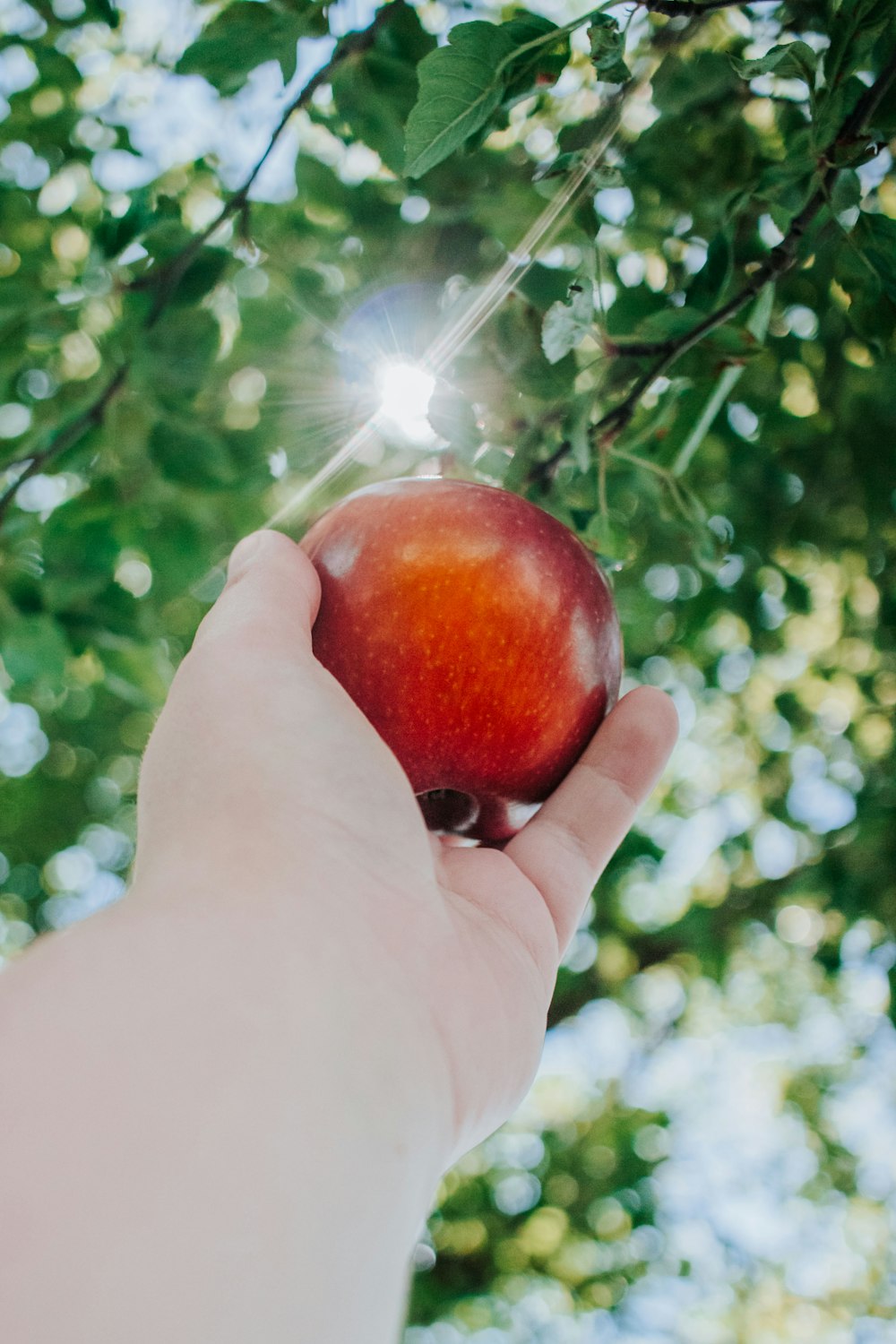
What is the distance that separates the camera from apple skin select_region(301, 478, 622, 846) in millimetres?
1234

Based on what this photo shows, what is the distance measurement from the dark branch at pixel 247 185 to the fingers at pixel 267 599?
63cm

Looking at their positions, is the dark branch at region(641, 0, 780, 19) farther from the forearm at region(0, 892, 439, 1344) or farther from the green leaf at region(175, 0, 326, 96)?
the forearm at region(0, 892, 439, 1344)

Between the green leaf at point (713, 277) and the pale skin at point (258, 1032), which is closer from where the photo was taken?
the pale skin at point (258, 1032)

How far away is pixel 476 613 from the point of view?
1.23m

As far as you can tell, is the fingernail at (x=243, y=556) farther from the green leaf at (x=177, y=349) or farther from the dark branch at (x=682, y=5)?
the dark branch at (x=682, y=5)

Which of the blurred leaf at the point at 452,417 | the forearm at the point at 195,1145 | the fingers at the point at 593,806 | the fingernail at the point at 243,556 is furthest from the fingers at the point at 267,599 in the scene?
the fingers at the point at 593,806

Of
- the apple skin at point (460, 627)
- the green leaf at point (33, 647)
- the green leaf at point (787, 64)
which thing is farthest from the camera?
the green leaf at point (33, 647)

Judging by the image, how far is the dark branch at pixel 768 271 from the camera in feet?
3.72

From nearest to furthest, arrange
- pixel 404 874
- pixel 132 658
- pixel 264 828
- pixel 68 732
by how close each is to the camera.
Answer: pixel 264 828 → pixel 404 874 → pixel 132 658 → pixel 68 732

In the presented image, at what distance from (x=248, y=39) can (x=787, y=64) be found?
30.2 inches

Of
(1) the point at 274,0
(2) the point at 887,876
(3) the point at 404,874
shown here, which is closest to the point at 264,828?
(3) the point at 404,874

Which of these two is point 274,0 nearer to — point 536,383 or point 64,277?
point 536,383

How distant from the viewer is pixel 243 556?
129cm

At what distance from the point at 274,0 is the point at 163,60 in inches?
61.3
